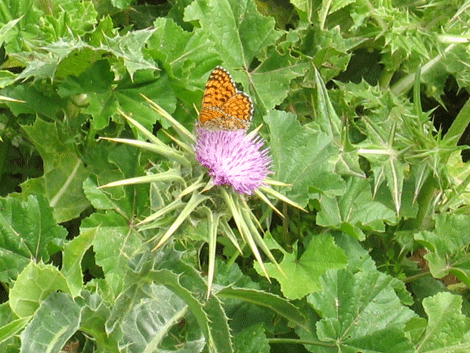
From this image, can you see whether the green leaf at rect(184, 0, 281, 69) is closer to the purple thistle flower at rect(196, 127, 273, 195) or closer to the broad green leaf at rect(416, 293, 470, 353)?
the purple thistle flower at rect(196, 127, 273, 195)

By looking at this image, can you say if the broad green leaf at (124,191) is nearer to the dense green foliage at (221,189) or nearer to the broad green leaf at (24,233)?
the dense green foliage at (221,189)

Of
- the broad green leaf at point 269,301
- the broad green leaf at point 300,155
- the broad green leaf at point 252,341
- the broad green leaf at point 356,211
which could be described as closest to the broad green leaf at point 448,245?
the broad green leaf at point 356,211

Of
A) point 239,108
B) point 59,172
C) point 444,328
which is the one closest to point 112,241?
point 59,172

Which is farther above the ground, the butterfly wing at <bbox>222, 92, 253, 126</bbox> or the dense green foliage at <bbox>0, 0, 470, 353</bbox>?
the butterfly wing at <bbox>222, 92, 253, 126</bbox>

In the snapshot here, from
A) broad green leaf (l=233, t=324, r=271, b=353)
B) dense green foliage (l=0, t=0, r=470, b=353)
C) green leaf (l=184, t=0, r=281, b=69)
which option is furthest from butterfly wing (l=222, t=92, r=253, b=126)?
green leaf (l=184, t=0, r=281, b=69)

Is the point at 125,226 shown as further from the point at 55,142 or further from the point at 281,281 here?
the point at 281,281

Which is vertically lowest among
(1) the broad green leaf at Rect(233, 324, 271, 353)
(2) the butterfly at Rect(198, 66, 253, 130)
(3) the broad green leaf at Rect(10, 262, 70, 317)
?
(1) the broad green leaf at Rect(233, 324, 271, 353)

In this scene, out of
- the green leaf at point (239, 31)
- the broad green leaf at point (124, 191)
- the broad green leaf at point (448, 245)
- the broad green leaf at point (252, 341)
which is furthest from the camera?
the green leaf at point (239, 31)
